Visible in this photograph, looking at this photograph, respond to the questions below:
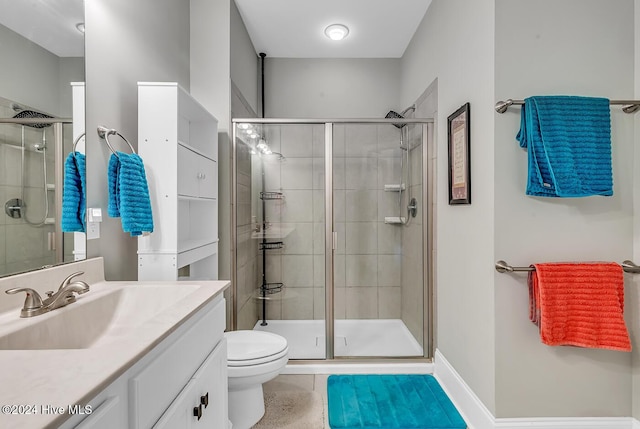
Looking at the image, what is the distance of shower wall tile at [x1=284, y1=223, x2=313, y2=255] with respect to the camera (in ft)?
8.23

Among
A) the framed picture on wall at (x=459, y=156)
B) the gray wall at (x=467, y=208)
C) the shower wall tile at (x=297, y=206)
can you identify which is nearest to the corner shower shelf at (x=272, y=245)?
the shower wall tile at (x=297, y=206)

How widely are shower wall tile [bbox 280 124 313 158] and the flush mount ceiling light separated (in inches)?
39.7

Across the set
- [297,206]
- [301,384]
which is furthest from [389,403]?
[297,206]

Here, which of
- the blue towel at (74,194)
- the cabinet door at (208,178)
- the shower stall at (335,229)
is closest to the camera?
the blue towel at (74,194)

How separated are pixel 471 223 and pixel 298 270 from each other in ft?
4.25

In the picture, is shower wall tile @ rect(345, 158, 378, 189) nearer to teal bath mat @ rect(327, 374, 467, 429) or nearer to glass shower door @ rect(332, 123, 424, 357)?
glass shower door @ rect(332, 123, 424, 357)

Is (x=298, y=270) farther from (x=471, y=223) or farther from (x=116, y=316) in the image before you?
(x=116, y=316)

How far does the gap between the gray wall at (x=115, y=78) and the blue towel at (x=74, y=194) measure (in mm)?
59

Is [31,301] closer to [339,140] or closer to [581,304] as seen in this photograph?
[339,140]

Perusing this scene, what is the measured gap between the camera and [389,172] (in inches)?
99.9

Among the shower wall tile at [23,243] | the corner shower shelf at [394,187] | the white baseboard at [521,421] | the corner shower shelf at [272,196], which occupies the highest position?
the corner shower shelf at [394,187]

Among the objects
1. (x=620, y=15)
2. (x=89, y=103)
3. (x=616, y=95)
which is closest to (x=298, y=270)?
(x=89, y=103)

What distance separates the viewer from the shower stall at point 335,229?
2434 mm

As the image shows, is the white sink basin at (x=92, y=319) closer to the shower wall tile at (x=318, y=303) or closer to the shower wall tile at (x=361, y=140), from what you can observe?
the shower wall tile at (x=318, y=303)
